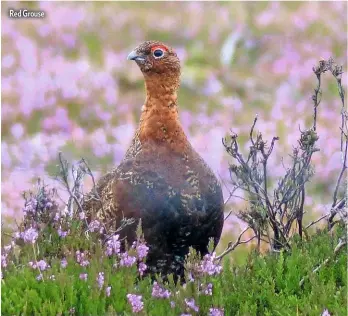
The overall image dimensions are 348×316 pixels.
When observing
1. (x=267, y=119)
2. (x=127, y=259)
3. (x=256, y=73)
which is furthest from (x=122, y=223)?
(x=256, y=73)

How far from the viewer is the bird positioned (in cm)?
520

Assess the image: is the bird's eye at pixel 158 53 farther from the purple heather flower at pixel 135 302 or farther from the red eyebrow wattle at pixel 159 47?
the purple heather flower at pixel 135 302

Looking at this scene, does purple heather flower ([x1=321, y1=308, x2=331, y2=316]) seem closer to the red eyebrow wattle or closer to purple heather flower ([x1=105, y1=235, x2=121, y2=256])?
purple heather flower ([x1=105, y1=235, x2=121, y2=256])

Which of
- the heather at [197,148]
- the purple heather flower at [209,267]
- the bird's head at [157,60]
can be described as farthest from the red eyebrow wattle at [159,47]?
the purple heather flower at [209,267]

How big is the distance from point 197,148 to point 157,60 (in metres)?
7.04

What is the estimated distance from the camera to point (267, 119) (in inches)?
585

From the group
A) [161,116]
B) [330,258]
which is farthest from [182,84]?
[330,258]

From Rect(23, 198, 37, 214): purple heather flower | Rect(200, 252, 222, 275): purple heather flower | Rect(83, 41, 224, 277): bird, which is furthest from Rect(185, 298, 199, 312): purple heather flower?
Rect(23, 198, 37, 214): purple heather flower

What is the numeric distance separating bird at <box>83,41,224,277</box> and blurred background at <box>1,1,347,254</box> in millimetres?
3560

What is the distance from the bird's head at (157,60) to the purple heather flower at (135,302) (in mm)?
1883

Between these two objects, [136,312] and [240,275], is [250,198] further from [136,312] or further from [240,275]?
[136,312]

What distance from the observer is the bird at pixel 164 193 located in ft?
17.1

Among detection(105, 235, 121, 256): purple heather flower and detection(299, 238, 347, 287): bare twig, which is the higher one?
detection(105, 235, 121, 256): purple heather flower

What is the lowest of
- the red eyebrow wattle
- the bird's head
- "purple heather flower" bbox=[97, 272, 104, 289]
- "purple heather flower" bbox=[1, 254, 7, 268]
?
"purple heather flower" bbox=[97, 272, 104, 289]
